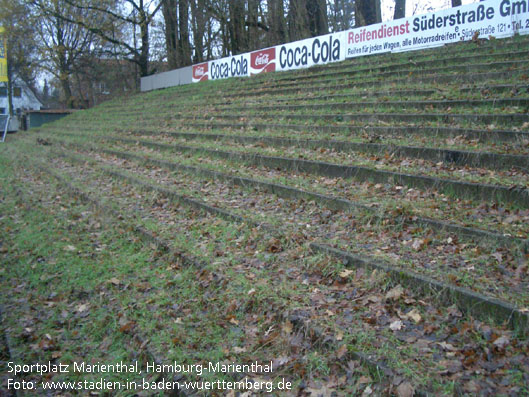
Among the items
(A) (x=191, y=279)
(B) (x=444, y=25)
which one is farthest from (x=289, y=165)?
(B) (x=444, y=25)

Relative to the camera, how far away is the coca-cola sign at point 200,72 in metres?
23.5

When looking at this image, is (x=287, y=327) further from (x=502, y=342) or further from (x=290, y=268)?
(x=502, y=342)

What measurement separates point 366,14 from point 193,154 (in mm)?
11905

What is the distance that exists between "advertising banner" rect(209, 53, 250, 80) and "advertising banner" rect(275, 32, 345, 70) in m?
2.41

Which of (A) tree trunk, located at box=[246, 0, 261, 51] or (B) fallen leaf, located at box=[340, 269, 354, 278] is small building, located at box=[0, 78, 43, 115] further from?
(B) fallen leaf, located at box=[340, 269, 354, 278]

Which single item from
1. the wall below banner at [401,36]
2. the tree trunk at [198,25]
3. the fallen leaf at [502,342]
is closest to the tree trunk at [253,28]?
the tree trunk at [198,25]

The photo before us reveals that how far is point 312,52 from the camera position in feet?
54.4

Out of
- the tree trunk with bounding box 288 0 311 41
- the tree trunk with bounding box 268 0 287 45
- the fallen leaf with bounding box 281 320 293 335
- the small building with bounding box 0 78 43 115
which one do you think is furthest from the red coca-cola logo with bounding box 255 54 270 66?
the small building with bounding box 0 78 43 115

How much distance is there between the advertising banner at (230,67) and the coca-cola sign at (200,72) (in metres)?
0.49

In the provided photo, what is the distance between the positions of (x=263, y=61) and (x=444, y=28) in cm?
834

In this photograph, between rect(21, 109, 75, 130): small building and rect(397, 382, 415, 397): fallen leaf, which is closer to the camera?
rect(397, 382, 415, 397): fallen leaf

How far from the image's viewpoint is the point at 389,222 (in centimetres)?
501

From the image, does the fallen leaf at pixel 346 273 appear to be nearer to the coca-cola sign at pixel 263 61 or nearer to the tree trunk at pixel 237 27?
the coca-cola sign at pixel 263 61

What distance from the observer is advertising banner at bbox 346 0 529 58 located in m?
11.0
